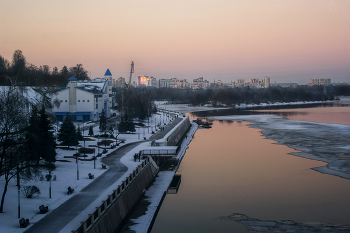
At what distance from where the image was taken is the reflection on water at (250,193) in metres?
17.6

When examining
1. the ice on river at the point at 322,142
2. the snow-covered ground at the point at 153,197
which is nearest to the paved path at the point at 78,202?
the snow-covered ground at the point at 153,197

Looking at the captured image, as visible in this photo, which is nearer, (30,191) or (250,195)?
(30,191)

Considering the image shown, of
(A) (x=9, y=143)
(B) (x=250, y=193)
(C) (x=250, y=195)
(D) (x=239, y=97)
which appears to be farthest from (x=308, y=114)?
(A) (x=9, y=143)

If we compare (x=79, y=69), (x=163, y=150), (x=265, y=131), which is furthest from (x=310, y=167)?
(x=79, y=69)

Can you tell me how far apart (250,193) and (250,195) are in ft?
1.21

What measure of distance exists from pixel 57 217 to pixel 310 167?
65.6ft

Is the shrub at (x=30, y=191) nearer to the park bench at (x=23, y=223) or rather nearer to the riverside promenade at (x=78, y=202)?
the riverside promenade at (x=78, y=202)

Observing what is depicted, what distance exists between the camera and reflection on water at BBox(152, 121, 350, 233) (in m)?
17.6

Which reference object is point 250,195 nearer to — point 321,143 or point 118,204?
point 118,204

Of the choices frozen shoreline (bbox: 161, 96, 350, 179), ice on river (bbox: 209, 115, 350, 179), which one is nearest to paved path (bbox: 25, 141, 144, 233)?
frozen shoreline (bbox: 161, 96, 350, 179)

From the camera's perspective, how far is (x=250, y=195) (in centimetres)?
2102

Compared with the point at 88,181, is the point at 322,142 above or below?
above

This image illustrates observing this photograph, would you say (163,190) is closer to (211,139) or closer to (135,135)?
(135,135)

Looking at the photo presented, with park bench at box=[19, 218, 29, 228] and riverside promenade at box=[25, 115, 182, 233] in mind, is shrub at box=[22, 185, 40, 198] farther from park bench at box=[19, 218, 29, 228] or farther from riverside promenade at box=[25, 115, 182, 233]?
park bench at box=[19, 218, 29, 228]
